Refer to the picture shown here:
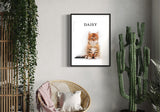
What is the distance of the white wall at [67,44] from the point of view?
350 centimetres

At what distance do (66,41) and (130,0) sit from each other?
1.26 m

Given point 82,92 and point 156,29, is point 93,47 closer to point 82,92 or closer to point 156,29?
point 82,92

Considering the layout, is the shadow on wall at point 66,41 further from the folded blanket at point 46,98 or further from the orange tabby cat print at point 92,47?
the folded blanket at point 46,98

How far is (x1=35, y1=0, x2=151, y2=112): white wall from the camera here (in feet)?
11.5

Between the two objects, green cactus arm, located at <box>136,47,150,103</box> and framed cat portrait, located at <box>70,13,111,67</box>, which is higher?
framed cat portrait, located at <box>70,13,111,67</box>

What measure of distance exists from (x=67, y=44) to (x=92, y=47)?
0.41 m

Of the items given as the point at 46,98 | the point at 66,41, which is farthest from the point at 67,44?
the point at 46,98

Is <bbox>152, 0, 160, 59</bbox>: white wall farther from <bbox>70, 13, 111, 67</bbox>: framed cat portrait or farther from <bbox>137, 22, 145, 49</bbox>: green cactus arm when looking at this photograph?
<bbox>70, 13, 111, 67</bbox>: framed cat portrait

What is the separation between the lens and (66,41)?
3.51m

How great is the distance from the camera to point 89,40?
11.5ft

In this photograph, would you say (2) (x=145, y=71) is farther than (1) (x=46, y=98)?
Yes

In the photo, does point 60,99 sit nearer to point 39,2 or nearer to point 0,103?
point 0,103

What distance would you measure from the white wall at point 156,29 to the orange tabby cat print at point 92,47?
906 millimetres

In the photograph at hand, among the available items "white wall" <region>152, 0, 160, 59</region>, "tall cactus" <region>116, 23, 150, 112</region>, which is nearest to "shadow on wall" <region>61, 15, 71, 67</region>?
"tall cactus" <region>116, 23, 150, 112</region>
